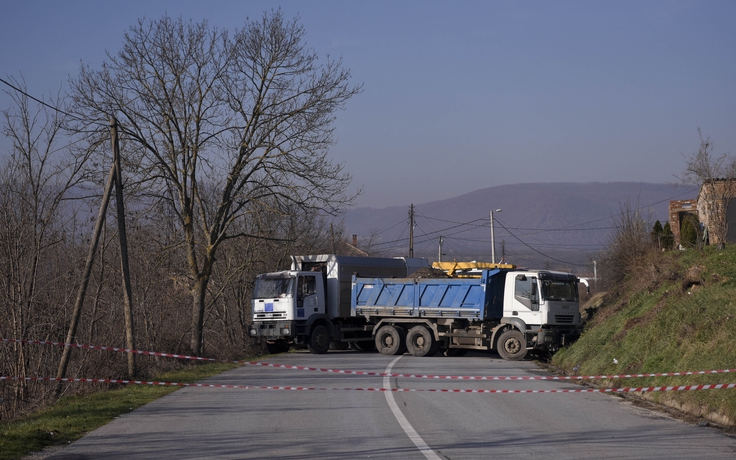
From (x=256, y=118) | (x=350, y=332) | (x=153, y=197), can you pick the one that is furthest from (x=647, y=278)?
(x=153, y=197)

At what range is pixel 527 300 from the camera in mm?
22906

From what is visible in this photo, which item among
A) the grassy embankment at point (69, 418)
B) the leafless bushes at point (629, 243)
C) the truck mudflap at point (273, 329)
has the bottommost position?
the grassy embankment at point (69, 418)

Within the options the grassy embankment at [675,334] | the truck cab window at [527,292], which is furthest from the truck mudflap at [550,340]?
the truck cab window at [527,292]

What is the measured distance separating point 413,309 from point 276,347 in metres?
5.73

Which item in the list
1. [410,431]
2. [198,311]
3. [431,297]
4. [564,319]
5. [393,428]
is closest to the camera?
[410,431]

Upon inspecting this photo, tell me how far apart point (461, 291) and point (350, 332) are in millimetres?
5473

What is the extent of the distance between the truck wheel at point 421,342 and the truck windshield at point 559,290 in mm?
4405

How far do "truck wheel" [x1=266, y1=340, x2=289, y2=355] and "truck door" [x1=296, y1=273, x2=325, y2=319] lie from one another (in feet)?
6.39

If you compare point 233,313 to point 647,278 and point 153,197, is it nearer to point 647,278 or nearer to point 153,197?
point 153,197

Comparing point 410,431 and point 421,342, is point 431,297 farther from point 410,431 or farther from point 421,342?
point 410,431

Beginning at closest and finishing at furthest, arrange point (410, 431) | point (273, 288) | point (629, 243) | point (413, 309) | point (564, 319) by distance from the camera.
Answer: point (410, 431), point (564, 319), point (413, 309), point (273, 288), point (629, 243)

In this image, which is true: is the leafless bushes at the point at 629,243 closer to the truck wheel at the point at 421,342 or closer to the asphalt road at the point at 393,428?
the truck wheel at the point at 421,342

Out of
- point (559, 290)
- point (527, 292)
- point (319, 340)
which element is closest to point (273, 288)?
point (319, 340)

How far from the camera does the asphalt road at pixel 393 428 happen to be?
26.6ft
